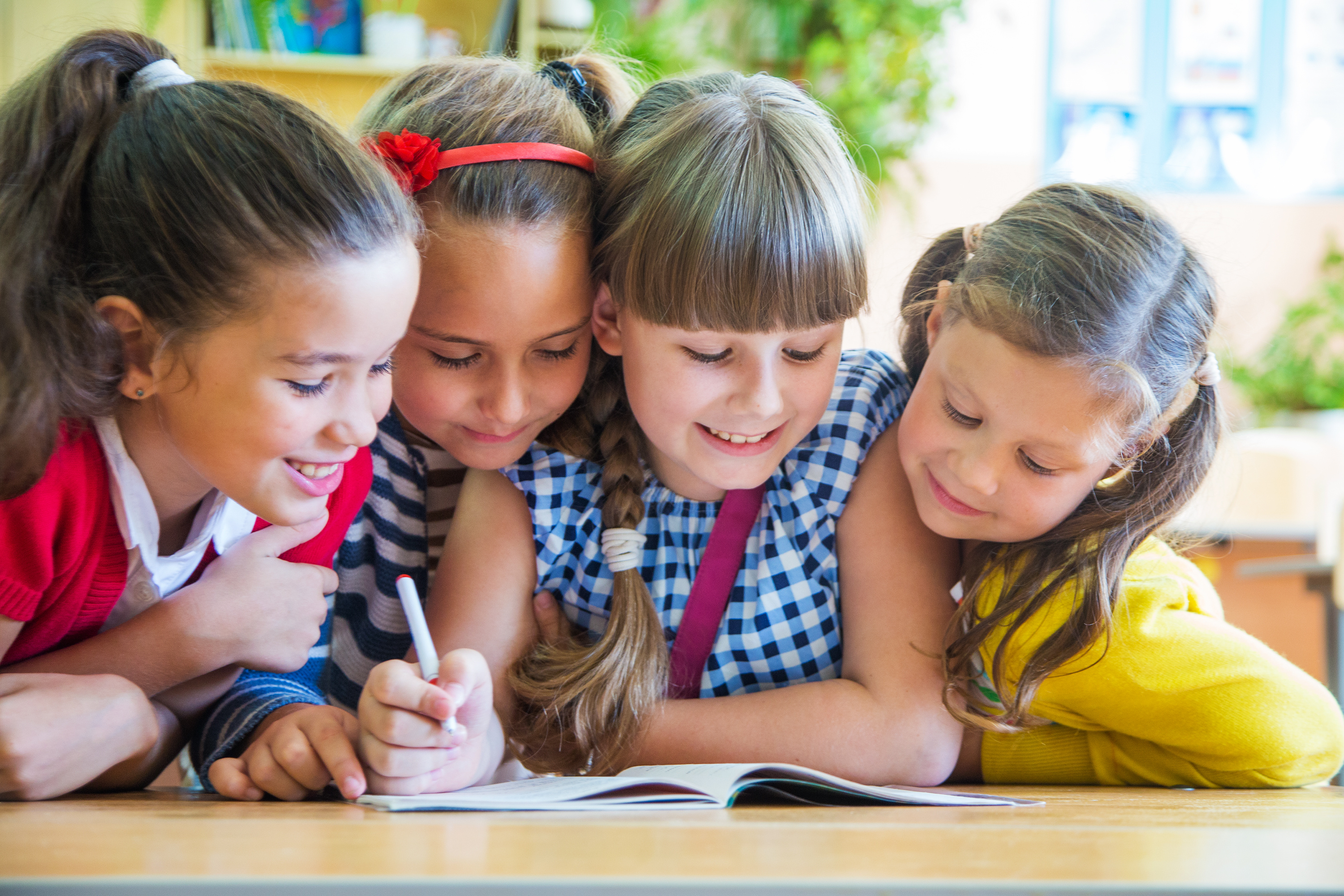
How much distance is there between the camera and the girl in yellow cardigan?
967 mm

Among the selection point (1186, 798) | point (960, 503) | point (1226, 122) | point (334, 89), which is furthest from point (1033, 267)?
point (1226, 122)

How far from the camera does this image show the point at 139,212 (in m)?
0.79

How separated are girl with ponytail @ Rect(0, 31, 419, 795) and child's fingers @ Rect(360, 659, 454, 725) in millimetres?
191

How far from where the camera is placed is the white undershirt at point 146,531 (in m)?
0.86

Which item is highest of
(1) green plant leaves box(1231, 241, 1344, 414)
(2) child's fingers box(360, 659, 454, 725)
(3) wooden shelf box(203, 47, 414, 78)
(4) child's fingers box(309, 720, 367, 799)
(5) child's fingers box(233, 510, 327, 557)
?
(3) wooden shelf box(203, 47, 414, 78)

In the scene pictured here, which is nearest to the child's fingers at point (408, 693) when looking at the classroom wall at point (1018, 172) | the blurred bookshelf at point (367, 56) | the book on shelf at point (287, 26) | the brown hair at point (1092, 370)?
the brown hair at point (1092, 370)

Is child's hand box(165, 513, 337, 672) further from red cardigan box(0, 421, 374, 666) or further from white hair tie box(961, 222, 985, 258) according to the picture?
white hair tie box(961, 222, 985, 258)

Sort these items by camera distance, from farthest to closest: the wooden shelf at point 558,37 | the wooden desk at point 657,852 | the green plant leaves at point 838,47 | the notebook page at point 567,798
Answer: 1. the green plant leaves at point 838,47
2. the wooden shelf at point 558,37
3. the notebook page at point 567,798
4. the wooden desk at point 657,852

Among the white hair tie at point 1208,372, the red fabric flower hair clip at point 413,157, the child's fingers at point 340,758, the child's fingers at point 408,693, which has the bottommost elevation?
the child's fingers at point 340,758

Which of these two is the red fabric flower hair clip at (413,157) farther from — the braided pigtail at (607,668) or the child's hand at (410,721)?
the child's hand at (410,721)

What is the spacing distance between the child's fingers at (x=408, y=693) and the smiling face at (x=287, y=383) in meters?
0.19

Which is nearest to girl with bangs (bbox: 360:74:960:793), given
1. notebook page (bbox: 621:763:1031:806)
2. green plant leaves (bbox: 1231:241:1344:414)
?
notebook page (bbox: 621:763:1031:806)

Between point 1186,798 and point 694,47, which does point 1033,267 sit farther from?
point 694,47

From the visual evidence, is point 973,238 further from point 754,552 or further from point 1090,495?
point 754,552
